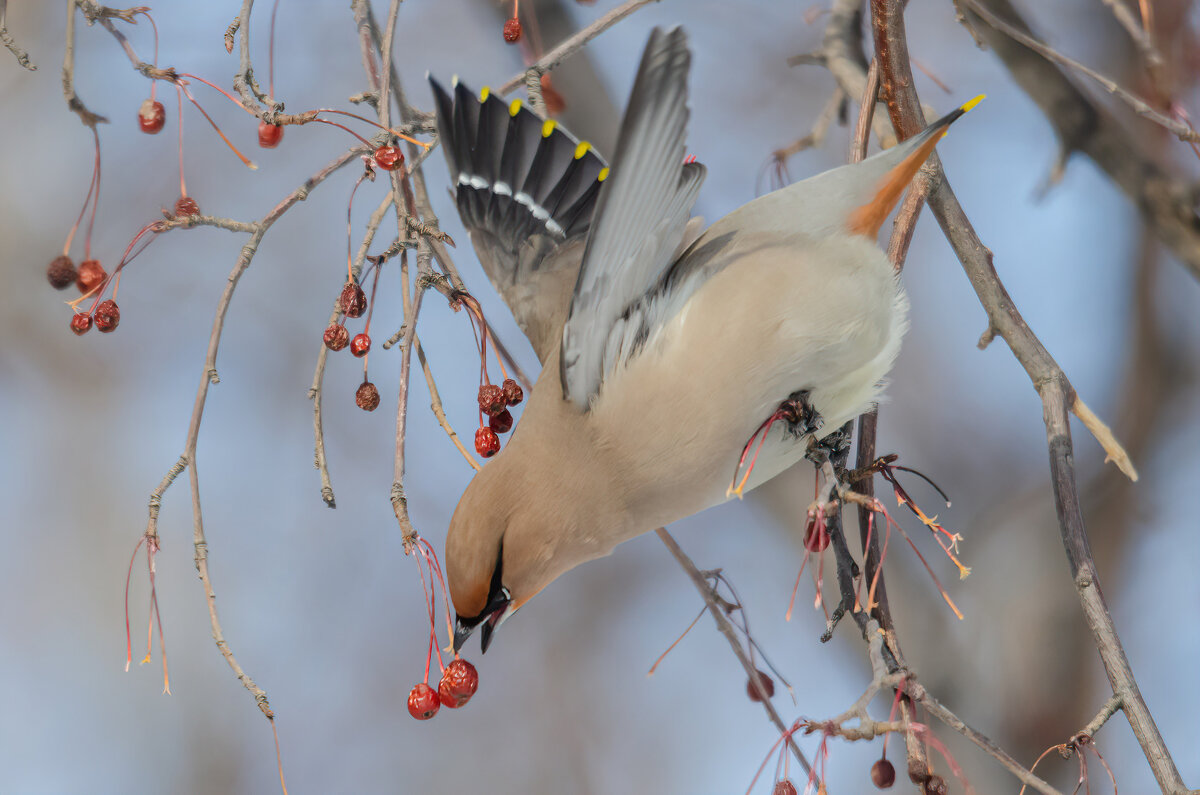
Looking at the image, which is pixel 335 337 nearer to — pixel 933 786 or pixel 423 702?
pixel 423 702

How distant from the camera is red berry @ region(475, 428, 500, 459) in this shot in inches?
104

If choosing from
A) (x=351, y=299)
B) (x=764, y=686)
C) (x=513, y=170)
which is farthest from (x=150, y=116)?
(x=764, y=686)

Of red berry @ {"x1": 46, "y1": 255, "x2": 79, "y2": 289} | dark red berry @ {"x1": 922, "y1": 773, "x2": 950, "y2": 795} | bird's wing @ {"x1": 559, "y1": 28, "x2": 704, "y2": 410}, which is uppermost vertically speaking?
red berry @ {"x1": 46, "y1": 255, "x2": 79, "y2": 289}

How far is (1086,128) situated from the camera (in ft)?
12.6

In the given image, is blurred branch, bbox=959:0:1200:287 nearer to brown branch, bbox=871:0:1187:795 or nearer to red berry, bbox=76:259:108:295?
Result: brown branch, bbox=871:0:1187:795

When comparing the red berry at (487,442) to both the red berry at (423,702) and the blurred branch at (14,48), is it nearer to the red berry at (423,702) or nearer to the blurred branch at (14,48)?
the red berry at (423,702)

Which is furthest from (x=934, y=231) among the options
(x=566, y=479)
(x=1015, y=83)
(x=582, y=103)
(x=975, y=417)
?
(x=566, y=479)

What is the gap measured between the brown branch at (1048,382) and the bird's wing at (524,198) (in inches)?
31.0

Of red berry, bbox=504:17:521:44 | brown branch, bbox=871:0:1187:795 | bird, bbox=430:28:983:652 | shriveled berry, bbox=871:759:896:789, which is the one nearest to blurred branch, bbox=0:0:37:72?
bird, bbox=430:28:983:652

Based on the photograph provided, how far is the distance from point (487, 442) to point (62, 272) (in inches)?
49.5

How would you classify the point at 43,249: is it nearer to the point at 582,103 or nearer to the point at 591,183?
the point at 582,103

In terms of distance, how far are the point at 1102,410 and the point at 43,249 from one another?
549 cm

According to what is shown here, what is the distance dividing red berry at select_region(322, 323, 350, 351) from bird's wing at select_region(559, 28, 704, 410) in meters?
0.51

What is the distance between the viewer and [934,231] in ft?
19.5
